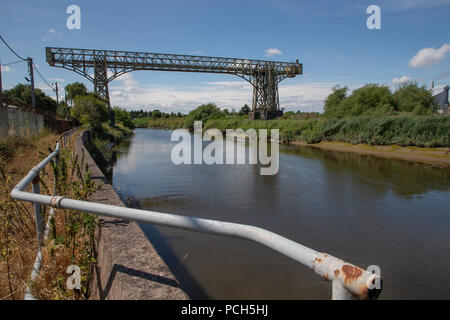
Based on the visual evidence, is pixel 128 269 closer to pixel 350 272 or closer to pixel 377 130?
pixel 350 272

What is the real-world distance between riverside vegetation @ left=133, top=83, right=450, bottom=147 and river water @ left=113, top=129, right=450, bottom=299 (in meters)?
5.95

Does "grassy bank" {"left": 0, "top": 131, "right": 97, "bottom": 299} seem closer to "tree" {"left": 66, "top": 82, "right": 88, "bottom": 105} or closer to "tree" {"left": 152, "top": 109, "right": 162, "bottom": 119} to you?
"tree" {"left": 66, "top": 82, "right": 88, "bottom": 105}

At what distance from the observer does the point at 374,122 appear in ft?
62.2

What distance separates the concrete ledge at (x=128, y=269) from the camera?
6.23 ft

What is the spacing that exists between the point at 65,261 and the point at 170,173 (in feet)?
26.5

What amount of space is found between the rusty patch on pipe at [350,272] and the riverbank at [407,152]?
14.4 meters

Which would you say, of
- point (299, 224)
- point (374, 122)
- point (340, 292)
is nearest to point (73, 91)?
point (374, 122)

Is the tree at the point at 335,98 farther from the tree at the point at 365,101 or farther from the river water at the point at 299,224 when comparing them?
the river water at the point at 299,224

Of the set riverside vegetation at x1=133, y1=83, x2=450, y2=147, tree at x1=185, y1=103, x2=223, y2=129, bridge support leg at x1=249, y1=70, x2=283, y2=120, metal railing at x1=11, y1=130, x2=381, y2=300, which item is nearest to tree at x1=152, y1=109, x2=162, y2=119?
tree at x1=185, y1=103, x2=223, y2=129

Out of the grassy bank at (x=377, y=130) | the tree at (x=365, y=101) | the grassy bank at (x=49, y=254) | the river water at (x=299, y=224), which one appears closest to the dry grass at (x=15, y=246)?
the grassy bank at (x=49, y=254)

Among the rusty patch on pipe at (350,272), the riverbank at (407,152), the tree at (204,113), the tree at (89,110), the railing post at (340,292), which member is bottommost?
the riverbank at (407,152)

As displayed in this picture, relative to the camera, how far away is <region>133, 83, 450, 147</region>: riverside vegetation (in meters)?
16.3

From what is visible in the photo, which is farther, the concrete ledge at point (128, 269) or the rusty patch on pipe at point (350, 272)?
the concrete ledge at point (128, 269)

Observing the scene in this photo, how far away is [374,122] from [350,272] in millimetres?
20259
